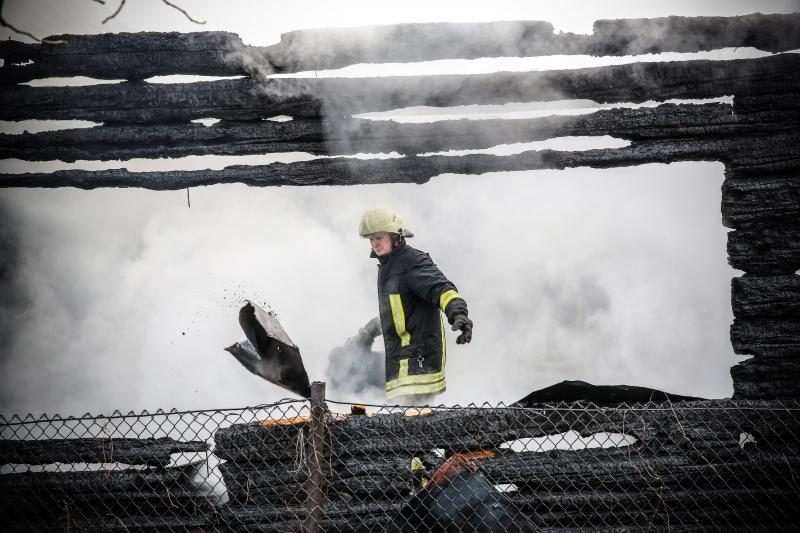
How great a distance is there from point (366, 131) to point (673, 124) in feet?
7.86

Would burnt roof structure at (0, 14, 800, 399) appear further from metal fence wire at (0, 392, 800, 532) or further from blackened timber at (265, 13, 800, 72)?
metal fence wire at (0, 392, 800, 532)

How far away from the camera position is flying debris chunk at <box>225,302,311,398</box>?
4180 millimetres

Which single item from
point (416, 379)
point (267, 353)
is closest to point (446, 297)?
point (416, 379)

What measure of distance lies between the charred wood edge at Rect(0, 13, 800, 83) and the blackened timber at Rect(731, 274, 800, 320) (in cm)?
181

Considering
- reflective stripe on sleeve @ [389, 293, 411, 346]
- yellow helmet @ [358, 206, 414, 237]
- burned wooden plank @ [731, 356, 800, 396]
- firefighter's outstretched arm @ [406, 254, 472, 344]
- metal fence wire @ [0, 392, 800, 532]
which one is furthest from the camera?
yellow helmet @ [358, 206, 414, 237]

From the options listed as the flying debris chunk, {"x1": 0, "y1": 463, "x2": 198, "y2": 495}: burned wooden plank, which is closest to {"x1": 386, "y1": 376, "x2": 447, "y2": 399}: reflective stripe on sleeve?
the flying debris chunk

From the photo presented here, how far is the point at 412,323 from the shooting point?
475 cm

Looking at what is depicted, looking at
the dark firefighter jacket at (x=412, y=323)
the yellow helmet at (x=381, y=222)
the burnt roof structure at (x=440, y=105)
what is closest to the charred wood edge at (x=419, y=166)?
the burnt roof structure at (x=440, y=105)

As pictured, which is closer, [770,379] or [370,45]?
[770,379]

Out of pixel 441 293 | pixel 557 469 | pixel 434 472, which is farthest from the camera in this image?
pixel 441 293

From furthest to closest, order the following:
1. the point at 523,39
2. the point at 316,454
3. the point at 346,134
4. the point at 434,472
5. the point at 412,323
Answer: the point at 412,323
the point at 346,134
the point at 523,39
the point at 434,472
the point at 316,454

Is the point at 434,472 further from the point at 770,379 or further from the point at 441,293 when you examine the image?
the point at 770,379

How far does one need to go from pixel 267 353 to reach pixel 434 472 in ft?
4.76

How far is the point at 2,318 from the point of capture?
19.4 ft
